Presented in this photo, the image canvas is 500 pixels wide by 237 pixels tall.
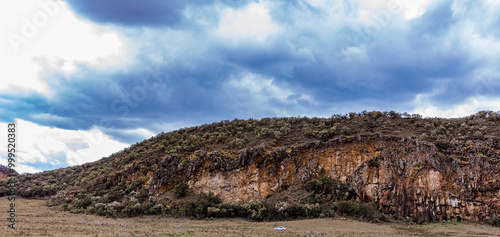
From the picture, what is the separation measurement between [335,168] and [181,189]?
17.8m

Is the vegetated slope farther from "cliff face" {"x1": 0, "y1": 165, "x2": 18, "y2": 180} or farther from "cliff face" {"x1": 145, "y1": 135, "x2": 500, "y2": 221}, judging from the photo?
"cliff face" {"x1": 0, "y1": 165, "x2": 18, "y2": 180}

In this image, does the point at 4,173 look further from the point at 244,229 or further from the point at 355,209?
the point at 355,209

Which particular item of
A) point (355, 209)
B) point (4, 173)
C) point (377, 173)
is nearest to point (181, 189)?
point (355, 209)

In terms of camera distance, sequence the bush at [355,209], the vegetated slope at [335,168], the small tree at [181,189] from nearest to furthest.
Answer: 1. the bush at [355,209]
2. the vegetated slope at [335,168]
3. the small tree at [181,189]

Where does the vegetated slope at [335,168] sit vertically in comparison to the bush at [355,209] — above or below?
above

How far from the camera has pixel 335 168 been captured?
32.3 meters

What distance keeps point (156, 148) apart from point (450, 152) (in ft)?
121

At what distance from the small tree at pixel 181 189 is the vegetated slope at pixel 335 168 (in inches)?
34.0

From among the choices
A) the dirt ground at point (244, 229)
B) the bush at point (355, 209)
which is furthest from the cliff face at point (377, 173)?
the dirt ground at point (244, 229)

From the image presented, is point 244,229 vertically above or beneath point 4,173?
beneath

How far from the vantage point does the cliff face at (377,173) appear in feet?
89.8

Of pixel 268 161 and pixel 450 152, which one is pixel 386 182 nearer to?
pixel 450 152

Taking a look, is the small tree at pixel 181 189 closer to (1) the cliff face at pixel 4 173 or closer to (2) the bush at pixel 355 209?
(2) the bush at pixel 355 209

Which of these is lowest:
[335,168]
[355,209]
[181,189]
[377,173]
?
[355,209]
